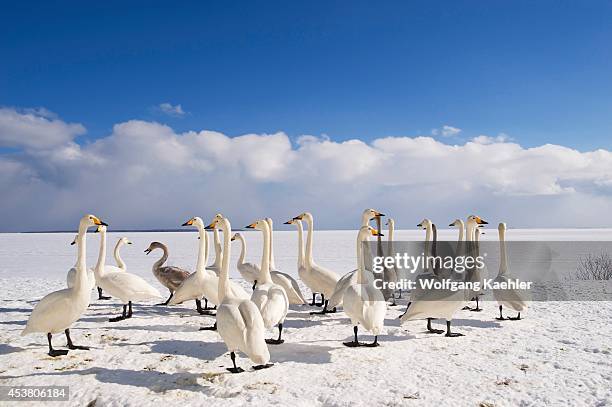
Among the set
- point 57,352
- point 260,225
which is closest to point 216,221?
point 260,225

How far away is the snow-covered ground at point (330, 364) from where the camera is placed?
5090mm

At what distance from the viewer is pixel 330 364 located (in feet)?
20.2

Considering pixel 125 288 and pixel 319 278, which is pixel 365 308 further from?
pixel 125 288

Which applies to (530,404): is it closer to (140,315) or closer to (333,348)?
(333,348)

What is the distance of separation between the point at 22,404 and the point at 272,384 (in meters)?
2.79

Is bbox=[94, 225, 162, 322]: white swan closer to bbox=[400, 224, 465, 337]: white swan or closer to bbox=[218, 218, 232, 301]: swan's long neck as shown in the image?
bbox=[218, 218, 232, 301]: swan's long neck

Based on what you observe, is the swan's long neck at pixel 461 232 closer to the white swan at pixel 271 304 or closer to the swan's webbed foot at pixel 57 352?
the white swan at pixel 271 304

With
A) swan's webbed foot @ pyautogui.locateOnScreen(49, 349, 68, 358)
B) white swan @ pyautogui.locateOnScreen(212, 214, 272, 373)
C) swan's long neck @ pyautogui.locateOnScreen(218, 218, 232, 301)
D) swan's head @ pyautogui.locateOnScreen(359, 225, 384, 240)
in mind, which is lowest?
swan's webbed foot @ pyautogui.locateOnScreen(49, 349, 68, 358)

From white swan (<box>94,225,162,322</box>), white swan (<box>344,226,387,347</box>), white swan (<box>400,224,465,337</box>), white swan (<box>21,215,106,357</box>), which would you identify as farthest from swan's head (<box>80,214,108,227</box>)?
white swan (<box>400,224,465,337</box>)

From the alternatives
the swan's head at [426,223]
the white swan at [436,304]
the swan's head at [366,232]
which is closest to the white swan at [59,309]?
the swan's head at [366,232]

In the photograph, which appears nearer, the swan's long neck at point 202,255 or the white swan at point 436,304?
the white swan at point 436,304

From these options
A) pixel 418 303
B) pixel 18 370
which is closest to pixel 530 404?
pixel 418 303

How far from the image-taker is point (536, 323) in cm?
865

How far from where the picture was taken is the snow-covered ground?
5090 millimetres
